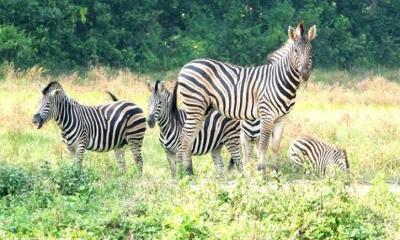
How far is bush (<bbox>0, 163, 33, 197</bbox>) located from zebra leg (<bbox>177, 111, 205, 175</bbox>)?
280cm

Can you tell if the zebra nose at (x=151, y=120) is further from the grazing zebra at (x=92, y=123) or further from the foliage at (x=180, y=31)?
the foliage at (x=180, y=31)

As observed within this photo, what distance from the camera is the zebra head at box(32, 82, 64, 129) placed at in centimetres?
1398

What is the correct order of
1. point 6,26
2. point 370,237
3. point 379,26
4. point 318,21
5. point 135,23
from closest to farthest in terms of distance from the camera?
point 370,237, point 6,26, point 135,23, point 318,21, point 379,26

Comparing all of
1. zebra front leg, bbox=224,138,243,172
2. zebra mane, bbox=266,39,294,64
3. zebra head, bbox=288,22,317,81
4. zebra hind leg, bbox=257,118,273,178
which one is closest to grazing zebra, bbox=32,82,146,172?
zebra front leg, bbox=224,138,243,172

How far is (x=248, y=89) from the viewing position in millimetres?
14609

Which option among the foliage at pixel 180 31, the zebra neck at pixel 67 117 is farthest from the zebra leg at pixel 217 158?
the foliage at pixel 180 31

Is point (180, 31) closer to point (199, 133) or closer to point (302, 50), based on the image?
point (199, 133)

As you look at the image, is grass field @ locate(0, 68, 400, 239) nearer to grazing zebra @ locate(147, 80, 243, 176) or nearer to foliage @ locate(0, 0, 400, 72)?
grazing zebra @ locate(147, 80, 243, 176)

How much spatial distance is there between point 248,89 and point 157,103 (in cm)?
133

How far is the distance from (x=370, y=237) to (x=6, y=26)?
22539 mm

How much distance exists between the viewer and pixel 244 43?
Answer: 38.0 meters

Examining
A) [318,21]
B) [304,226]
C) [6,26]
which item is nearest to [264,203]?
[304,226]

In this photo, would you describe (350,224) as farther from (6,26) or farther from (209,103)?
(6,26)

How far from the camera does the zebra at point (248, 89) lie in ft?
46.6
